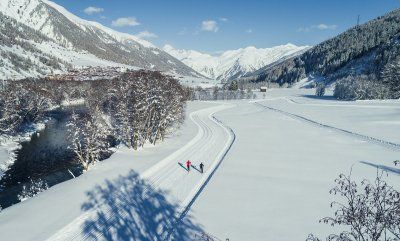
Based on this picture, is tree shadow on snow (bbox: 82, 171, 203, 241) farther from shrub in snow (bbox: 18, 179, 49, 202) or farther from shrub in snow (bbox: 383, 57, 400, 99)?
shrub in snow (bbox: 383, 57, 400, 99)

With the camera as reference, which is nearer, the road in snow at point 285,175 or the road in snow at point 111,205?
the road in snow at point 111,205

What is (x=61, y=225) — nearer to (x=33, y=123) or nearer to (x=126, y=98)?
(x=126, y=98)

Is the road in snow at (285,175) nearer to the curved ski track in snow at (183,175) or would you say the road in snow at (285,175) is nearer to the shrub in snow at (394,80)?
the curved ski track in snow at (183,175)

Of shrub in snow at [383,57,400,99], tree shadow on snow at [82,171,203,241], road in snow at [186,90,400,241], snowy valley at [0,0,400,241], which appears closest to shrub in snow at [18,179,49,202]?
snowy valley at [0,0,400,241]

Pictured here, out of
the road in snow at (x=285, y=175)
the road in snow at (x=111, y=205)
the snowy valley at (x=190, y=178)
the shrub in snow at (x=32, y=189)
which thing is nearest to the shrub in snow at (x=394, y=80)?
the snowy valley at (x=190, y=178)

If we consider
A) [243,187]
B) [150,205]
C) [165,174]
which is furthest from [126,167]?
[243,187]

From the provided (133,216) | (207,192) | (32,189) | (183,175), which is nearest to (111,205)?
(133,216)

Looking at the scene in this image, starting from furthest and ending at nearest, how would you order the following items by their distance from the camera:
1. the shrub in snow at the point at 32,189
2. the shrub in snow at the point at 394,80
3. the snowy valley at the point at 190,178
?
1. the shrub in snow at the point at 394,80
2. the shrub in snow at the point at 32,189
3. the snowy valley at the point at 190,178

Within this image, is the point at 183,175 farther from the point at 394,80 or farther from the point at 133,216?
the point at 394,80
